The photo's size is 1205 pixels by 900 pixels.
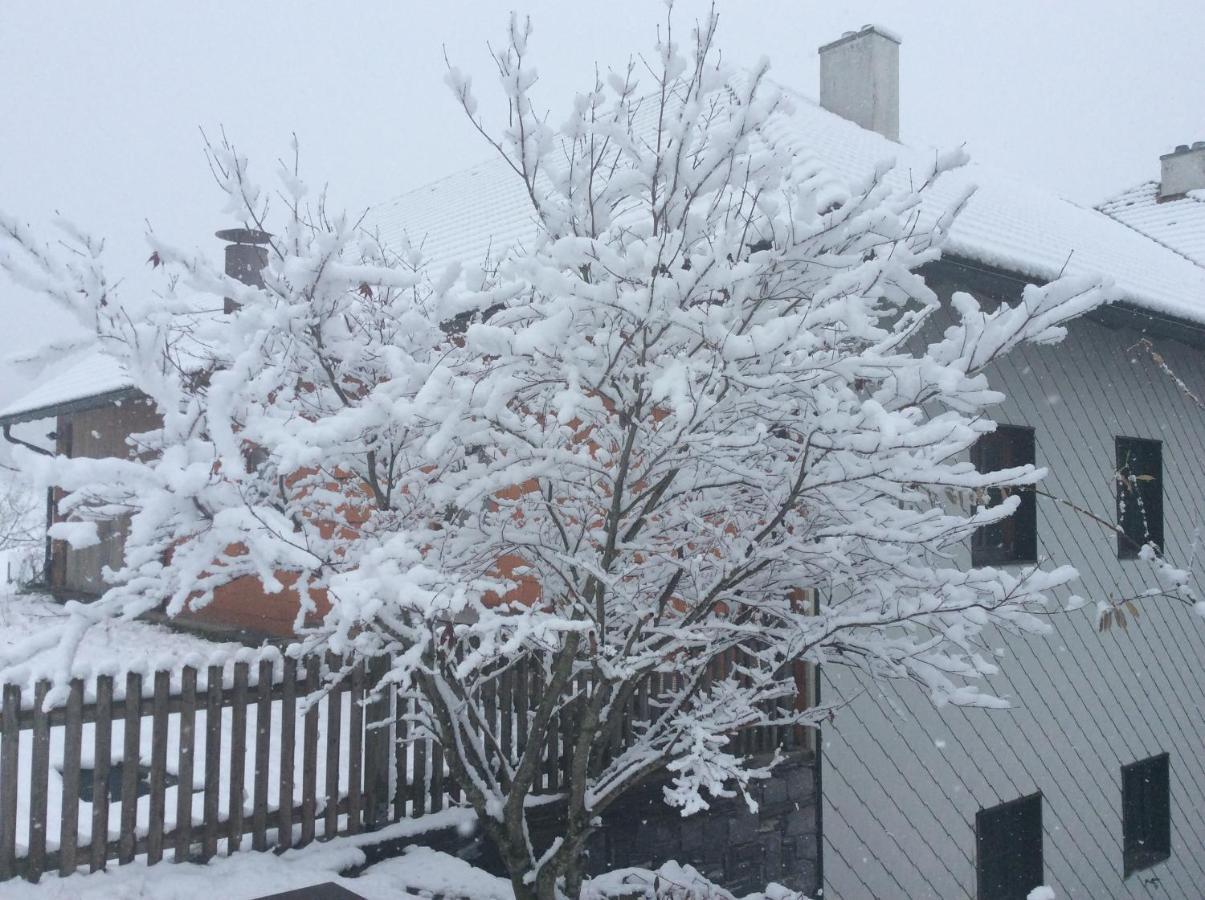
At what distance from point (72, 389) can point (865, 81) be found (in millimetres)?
10698

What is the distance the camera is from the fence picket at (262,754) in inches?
187

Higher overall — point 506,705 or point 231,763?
point 506,705

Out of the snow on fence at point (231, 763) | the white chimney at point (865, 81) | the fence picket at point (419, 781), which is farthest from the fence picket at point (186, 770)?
the white chimney at point (865, 81)

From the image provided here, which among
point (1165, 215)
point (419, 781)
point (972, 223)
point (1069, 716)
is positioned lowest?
point (1069, 716)

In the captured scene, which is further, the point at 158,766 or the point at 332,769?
the point at 332,769

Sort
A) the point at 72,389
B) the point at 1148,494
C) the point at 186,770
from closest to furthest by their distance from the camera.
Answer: the point at 186,770
the point at 1148,494
the point at 72,389

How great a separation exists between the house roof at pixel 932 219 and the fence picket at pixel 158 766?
114 inches

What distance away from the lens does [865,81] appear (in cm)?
1141

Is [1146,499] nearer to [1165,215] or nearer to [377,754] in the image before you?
[1165,215]

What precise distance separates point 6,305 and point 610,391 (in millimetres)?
70829

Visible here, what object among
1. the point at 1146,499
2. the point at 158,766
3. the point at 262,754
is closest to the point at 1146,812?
the point at 1146,499

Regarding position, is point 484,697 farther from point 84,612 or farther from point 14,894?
point 84,612

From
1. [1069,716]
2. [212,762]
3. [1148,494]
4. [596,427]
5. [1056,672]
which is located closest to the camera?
[596,427]

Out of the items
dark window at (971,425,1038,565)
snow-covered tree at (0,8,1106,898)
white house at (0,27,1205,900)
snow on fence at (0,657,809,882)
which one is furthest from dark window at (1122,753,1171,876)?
snow on fence at (0,657,809,882)
